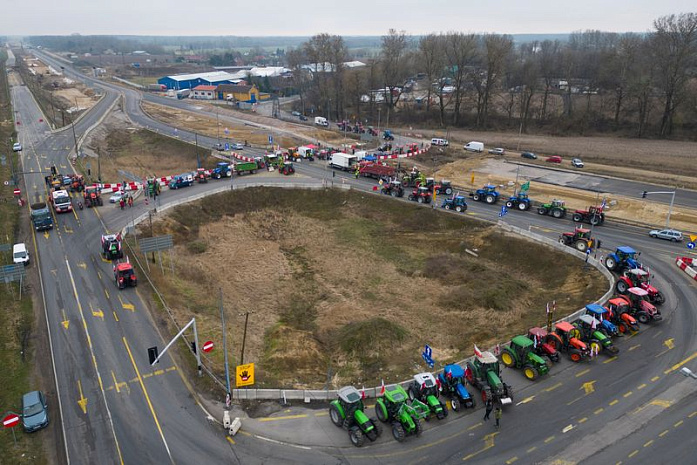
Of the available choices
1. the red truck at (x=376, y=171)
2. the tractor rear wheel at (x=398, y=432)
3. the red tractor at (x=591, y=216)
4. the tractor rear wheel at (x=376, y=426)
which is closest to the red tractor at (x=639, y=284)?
the red tractor at (x=591, y=216)

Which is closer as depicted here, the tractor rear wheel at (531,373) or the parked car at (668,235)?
the tractor rear wheel at (531,373)

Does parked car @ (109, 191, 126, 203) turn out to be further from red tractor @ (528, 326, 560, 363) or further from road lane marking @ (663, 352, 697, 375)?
road lane marking @ (663, 352, 697, 375)

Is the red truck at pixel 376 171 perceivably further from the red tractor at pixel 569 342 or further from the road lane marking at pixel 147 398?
the road lane marking at pixel 147 398

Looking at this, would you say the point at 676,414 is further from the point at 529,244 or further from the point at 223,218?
the point at 223,218

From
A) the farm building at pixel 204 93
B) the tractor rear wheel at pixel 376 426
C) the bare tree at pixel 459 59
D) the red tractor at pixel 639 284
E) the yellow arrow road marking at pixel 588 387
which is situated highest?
the bare tree at pixel 459 59

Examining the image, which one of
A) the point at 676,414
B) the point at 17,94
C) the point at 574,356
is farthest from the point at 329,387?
the point at 17,94

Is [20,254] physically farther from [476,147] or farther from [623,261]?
[476,147]

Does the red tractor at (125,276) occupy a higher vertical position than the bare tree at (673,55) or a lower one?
lower
